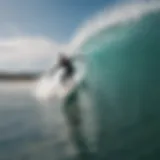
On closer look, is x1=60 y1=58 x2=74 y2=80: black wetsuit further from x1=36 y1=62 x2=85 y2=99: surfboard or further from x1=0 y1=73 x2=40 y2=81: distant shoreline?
x1=0 y1=73 x2=40 y2=81: distant shoreline

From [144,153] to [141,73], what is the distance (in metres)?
0.54

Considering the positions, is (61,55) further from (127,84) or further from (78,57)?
(127,84)

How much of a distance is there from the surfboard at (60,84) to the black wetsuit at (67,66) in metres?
0.02

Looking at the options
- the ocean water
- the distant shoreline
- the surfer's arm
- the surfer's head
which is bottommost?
the ocean water

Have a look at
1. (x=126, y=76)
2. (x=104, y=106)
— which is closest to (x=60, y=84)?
(x=104, y=106)

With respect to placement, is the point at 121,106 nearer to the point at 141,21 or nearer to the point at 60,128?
the point at 60,128

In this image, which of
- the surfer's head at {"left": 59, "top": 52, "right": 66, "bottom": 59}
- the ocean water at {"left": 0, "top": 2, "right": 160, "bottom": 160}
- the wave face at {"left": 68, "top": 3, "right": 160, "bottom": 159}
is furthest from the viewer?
the surfer's head at {"left": 59, "top": 52, "right": 66, "bottom": 59}

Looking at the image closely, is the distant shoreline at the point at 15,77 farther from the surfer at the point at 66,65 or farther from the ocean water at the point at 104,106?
the surfer at the point at 66,65

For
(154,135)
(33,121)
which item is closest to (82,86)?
(33,121)

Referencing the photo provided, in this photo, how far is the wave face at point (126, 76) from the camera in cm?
192

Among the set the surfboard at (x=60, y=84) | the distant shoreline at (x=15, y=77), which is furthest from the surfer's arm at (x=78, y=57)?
the distant shoreline at (x=15, y=77)

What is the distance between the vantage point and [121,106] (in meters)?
2.03

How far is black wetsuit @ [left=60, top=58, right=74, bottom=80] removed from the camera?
2.10 metres

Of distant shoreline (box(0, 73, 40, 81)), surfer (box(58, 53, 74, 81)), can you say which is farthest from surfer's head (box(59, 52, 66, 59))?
distant shoreline (box(0, 73, 40, 81))
